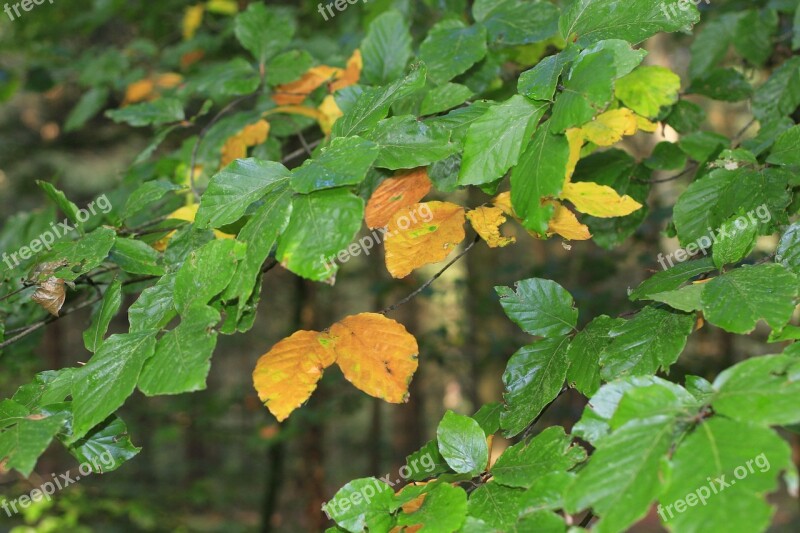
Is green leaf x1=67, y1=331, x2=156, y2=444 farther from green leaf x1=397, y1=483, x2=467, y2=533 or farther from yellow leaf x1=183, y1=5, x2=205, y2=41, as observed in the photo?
yellow leaf x1=183, y1=5, x2=205, y2=41

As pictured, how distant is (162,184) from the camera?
4.54ft

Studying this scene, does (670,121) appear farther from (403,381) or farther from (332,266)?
(332,266)

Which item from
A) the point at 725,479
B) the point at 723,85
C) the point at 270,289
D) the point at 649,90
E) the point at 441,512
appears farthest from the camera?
the point at 270,289

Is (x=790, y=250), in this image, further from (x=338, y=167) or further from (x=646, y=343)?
A: (x=338, y=167)

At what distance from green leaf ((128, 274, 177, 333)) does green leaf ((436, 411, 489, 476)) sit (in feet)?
1.51

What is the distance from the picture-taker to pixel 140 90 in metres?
2.98

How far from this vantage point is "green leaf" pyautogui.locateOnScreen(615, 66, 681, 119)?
133cm

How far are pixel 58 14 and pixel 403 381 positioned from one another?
12.8ft

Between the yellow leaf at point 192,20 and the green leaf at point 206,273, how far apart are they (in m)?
2.92

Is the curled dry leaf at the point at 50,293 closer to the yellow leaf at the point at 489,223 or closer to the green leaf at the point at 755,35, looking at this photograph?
the yellow leaf at the point at 489,223

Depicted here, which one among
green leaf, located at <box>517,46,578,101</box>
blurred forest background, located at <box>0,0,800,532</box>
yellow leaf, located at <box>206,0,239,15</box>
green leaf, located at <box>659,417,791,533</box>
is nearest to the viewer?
green leaf, located at <box>659,417,791,533</box>

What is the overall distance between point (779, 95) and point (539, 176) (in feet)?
3.46

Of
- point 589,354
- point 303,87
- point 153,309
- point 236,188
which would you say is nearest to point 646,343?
point 589,354

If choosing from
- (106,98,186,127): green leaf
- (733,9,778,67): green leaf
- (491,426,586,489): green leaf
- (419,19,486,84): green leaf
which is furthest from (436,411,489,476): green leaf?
(733,9,778,67): green leaf
